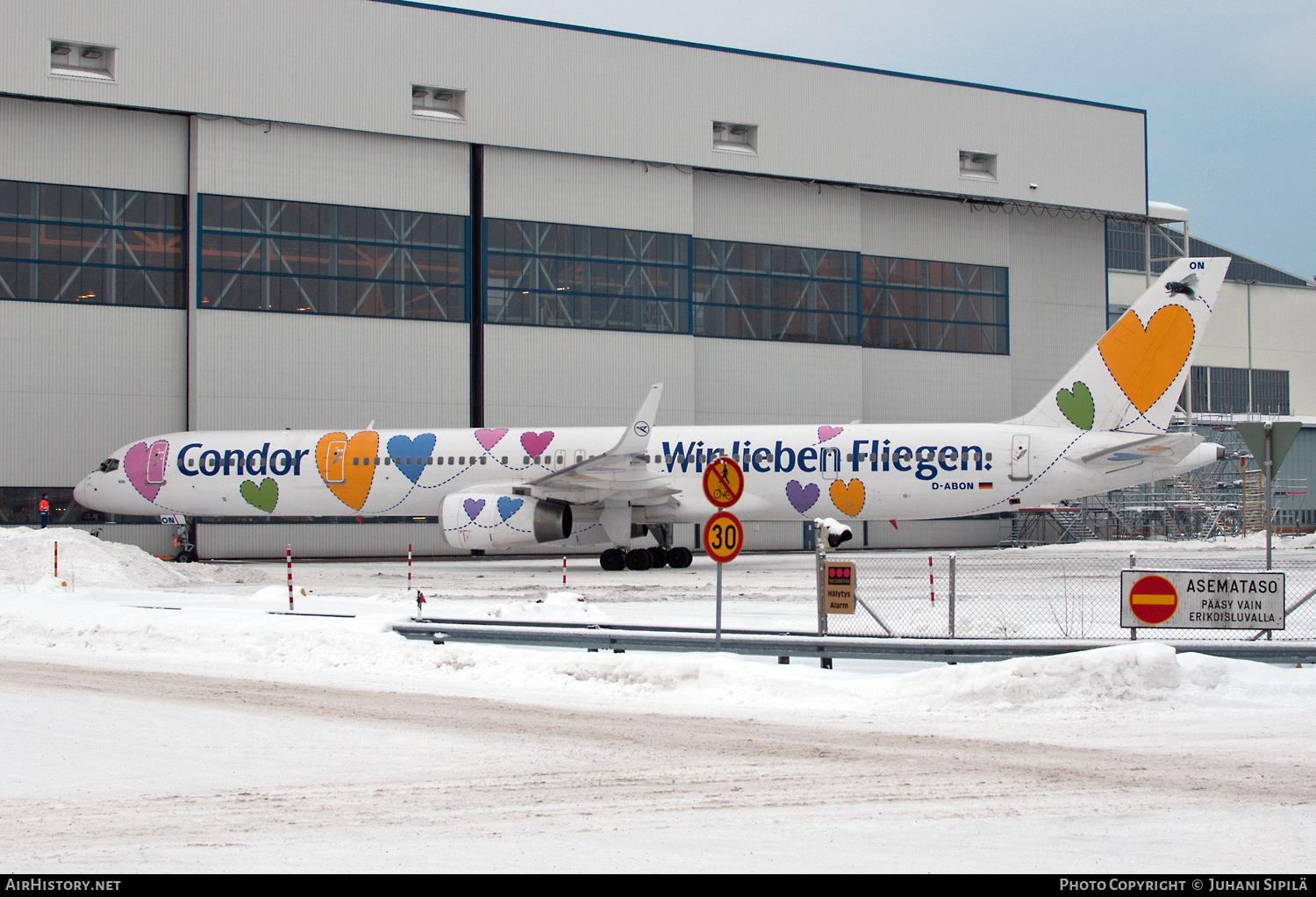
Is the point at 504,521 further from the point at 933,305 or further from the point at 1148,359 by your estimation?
the point at 933,305

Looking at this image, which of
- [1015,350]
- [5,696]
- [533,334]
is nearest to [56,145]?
[533,334]

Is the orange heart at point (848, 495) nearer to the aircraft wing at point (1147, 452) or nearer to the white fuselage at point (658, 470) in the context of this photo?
the white fuselage at point (658, 470)

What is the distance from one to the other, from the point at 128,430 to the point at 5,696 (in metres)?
23.7

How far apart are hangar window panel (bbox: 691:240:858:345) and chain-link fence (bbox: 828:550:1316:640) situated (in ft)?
36.2

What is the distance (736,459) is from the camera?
27172 millimetres

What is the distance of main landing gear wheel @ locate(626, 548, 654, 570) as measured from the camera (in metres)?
26.8

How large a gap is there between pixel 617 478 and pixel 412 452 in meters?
5.53

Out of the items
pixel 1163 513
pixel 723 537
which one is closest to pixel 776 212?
pixel 1163 513

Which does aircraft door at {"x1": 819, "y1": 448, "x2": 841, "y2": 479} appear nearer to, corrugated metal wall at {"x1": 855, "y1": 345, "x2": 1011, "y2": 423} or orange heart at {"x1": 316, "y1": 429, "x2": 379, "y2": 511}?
orange heart at {"x1": 316, "y1": 429, "x2": 379, "y2": 511}

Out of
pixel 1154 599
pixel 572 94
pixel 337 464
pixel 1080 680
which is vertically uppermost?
pixel 572 94

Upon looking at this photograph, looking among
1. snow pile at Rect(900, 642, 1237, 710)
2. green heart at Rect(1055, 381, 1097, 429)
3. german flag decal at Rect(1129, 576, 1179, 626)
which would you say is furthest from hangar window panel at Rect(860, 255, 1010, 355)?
snow pile at Rect(900, 642, 1237, 710)
